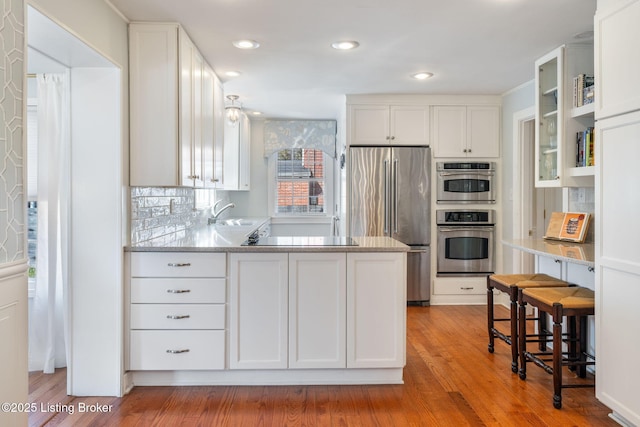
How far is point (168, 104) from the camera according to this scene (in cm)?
269

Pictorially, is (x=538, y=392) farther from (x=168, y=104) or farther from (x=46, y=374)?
(x=46, y=374)

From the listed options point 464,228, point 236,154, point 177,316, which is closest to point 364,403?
point 177,316

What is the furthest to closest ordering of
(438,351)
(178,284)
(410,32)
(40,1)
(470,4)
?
1. (438,351)
2. (410,32)
3. (178,284)
4. (470,4)
5. (40,1)

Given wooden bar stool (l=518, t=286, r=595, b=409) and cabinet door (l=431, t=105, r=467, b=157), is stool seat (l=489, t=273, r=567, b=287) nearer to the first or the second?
wooden bar stool (l=518, t=286, r=595, b=409)

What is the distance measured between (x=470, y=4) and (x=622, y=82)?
913mm

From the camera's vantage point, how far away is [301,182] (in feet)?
20.7

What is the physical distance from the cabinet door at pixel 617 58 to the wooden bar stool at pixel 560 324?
3.46 ft

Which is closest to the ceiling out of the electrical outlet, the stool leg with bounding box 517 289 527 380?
the electrical outlet

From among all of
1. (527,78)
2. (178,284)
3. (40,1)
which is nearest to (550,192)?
(527,78)

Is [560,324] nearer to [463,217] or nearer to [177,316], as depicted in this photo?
[177,316]

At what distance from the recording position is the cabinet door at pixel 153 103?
266cm

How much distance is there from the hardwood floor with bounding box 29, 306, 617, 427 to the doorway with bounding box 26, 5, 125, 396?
9.5 inches

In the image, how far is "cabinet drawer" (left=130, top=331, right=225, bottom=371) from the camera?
264cm

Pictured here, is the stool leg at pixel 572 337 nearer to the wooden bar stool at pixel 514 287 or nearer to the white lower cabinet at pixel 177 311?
the wooden bar stool at pixel 514 287
